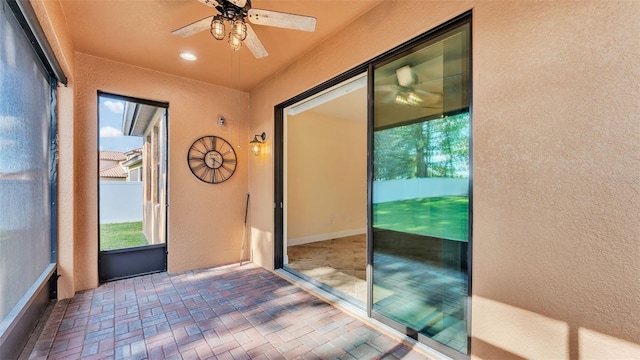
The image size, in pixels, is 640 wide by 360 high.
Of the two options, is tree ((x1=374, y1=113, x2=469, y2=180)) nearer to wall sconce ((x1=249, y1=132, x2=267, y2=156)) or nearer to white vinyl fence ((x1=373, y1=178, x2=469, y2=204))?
white vinyl fence ((x1=373, y1=178, x2=469, y2=204))

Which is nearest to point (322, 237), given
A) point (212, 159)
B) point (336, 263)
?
point (336, 263)

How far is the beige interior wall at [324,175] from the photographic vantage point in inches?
225

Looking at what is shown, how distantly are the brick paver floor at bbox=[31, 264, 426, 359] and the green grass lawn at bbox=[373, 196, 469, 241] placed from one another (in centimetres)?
96

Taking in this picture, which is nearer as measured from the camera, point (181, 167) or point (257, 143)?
point (181, 167)

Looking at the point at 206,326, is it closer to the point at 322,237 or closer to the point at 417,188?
the point at 417,188

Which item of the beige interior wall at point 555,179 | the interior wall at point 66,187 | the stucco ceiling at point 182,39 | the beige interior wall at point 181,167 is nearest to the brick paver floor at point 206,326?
the interior wall at point 66,187

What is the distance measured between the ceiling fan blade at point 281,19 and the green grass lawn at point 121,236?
3.41 m

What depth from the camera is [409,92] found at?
2307 millimetres

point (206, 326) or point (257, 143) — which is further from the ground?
point (257, 143)

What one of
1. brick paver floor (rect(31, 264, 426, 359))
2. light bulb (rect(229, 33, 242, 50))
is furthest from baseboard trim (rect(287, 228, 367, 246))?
light bulb (rect(229, 33, 242, 50))

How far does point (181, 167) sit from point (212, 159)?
473mm

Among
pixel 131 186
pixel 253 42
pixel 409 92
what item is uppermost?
pixel 253 42

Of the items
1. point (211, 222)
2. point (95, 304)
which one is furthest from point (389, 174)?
point (95, 304)

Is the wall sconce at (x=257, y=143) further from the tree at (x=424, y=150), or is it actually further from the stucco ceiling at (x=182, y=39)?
the tree at (x=424, y=150)
